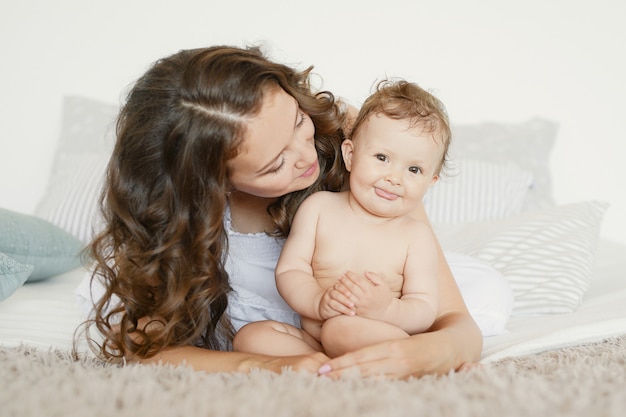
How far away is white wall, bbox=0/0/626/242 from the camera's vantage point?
9.70 ft

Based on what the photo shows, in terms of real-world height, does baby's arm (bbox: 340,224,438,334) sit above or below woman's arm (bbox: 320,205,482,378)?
above

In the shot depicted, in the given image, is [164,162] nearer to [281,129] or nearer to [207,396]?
[281,129]

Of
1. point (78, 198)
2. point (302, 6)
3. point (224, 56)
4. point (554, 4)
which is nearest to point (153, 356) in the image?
point (224, 56)

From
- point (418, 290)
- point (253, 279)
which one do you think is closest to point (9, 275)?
point (253, 279)

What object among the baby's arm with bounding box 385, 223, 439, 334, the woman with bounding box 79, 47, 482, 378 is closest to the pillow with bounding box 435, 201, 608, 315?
the woman with bounding box 79, 47, 482, 378

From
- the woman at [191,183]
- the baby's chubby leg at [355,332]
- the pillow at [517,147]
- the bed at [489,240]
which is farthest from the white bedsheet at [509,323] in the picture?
the pillow at [517,147]

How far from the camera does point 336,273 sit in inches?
52.8

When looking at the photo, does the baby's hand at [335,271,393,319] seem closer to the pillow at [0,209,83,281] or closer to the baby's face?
the baby's face

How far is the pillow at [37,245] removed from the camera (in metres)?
Result: 1.84

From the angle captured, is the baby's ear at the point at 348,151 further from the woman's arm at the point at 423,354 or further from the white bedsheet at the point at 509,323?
the white bedsheet at the point at 509,323

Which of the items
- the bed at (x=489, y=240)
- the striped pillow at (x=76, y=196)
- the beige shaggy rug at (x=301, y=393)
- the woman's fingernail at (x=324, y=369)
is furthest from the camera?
the striped pillow at (x=76, y=196)

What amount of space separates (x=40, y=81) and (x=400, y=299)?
2.40 meters

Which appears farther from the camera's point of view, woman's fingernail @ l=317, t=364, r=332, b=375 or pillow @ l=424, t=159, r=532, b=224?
pillow @ l=424, t=159, r=532, b=224

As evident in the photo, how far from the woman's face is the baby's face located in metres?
0.11
